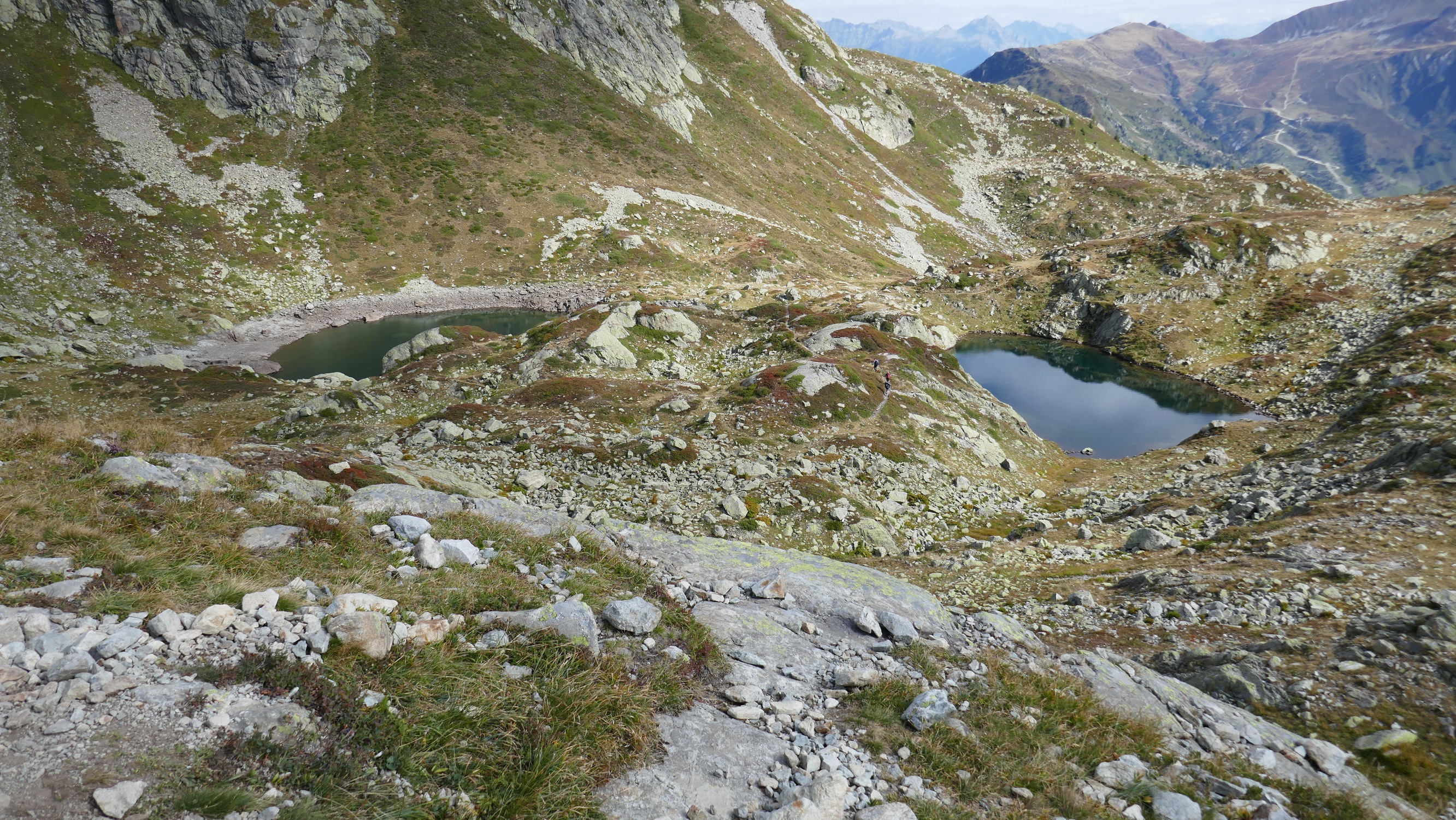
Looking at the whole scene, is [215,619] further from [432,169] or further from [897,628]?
[432,169]

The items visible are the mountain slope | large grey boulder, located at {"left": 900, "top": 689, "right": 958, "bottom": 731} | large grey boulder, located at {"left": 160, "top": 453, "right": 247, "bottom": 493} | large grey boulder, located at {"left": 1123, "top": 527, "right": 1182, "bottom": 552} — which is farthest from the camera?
the mountain slope

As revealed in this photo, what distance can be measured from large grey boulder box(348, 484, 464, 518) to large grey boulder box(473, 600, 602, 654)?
479cm

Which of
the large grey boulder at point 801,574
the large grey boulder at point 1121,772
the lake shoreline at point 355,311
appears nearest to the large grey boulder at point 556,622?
the large grey boulder at point 801,574

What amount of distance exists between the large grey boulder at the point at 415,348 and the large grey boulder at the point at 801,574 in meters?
39.1

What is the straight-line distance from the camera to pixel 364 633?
21.2 ft

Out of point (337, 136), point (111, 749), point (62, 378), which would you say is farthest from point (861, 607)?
point (337, 136)

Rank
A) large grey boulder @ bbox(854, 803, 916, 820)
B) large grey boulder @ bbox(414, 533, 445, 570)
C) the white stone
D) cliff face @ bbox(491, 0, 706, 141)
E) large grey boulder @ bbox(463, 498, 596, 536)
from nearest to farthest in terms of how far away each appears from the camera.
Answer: the white stone
large grey boulder @ bbox(854, 803, 916, 820)
large grey boulder @ bbox(414, 533, 445, 570)
large grey boulder @ bbox(463, 498, 596, 536)
cliff face @ bbox(491, 0, 706, 141)

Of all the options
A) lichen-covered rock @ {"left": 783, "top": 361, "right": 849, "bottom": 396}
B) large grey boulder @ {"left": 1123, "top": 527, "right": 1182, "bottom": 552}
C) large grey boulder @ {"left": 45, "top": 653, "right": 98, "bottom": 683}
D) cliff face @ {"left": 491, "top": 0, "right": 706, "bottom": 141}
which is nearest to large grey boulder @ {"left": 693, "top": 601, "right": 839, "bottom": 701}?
large grey boulder @ {"left": 45, "top": 653, "right": 98, "bottom": 683}

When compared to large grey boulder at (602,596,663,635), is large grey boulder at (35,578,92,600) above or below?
below

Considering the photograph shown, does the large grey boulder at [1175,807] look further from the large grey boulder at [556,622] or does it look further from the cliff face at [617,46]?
the cliff face at [617,46]

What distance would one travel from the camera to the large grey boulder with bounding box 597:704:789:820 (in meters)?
6.14

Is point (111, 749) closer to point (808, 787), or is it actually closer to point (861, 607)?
point (808, 787)

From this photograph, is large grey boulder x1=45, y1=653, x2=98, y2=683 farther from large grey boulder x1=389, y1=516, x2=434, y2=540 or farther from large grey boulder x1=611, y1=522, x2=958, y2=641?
large grey boulder x1=611, y1=522, x2=958, y2=641

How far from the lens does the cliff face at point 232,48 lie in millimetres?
77125
